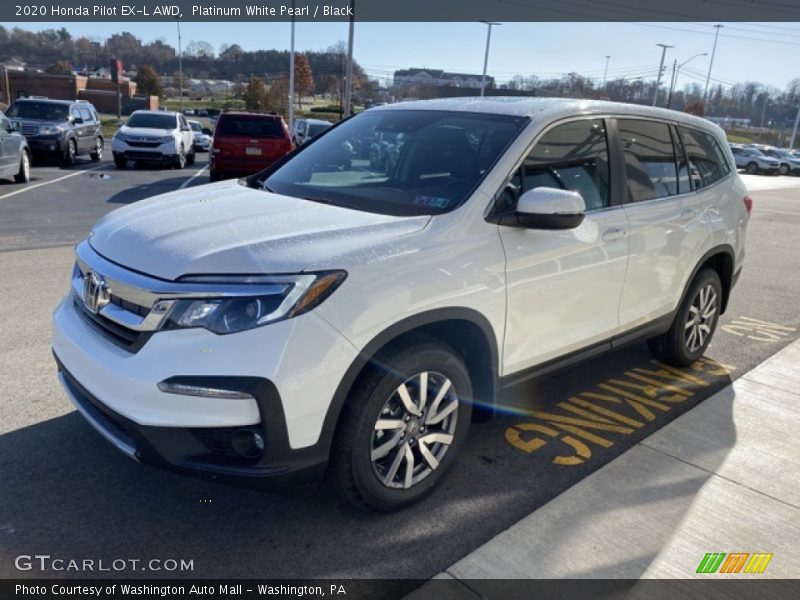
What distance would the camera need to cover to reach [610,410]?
4.32 meters

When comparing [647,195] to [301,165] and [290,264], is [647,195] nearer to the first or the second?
[301,165]

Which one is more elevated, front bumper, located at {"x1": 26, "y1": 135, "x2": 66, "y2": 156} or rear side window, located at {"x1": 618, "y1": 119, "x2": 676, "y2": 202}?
rear side window, located at {"x1": 618, "y1": 119, "x2": 676, "y2": 202}

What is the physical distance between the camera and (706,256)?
4773 millimetres

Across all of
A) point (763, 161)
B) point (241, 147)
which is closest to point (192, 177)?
point (241, 147)

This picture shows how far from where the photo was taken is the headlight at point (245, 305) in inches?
96.0

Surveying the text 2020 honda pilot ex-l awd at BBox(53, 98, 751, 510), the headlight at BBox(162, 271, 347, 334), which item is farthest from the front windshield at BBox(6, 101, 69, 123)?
the headlight at BBox(162, 271, 347, 334)

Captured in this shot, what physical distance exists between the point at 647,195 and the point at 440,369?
2084 millimetres

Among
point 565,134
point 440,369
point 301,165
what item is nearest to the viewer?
point 440,369

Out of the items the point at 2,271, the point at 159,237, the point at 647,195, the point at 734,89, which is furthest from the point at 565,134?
the point at 734,89

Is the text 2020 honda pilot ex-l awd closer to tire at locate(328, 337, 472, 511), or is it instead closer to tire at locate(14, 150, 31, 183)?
tire at locate(328, 337, 472, 511)

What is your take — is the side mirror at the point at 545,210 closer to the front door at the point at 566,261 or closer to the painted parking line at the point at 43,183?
the front door at the point at 566,261

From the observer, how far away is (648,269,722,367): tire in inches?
190

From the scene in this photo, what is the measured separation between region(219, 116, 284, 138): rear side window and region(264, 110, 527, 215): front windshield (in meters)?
11.2

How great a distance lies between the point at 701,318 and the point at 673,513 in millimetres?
2327
